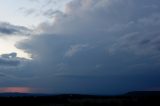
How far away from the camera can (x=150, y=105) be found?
69438 mm

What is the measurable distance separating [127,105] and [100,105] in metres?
6.06

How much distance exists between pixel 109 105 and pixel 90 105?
441 centimetres

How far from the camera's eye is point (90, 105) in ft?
232

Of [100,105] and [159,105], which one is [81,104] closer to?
[100,105]

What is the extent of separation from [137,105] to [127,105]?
223 cm

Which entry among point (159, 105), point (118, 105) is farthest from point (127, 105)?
point (159, 105)

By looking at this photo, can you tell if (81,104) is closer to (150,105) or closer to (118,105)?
(118,105)

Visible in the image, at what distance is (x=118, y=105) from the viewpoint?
70812mm

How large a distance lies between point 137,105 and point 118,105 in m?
4.12

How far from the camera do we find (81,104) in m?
72.1

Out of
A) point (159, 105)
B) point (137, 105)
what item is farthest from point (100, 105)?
point (159, 105)

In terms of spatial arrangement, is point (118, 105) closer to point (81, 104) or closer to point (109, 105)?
point (109, 105)

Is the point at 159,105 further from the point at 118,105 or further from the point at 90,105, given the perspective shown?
the point at 90,105

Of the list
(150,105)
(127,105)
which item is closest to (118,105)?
(127,105)
